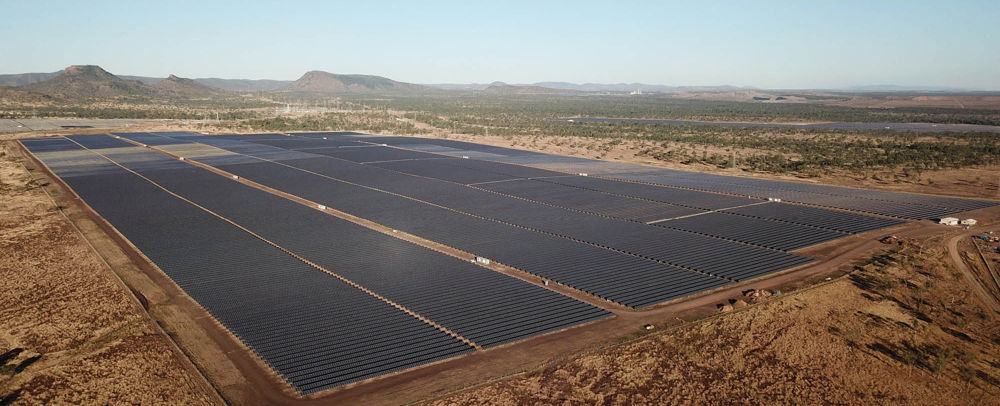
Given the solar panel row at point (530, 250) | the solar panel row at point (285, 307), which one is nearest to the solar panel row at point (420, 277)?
the solar panel row at point (285, 307)

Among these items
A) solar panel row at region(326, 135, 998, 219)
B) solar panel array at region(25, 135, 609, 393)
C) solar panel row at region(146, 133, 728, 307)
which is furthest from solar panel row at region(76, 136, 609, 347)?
solar panel row at region(326, 135, 998, 219)

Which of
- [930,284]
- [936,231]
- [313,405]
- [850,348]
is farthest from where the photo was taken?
[936,231]

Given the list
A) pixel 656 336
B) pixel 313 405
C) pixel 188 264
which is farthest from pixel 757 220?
pixel 188 264

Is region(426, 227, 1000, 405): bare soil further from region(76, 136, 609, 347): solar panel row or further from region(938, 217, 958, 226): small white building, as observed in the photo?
region(938, 217, 958, 226): small white building

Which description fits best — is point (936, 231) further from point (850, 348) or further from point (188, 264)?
point (188, 264)

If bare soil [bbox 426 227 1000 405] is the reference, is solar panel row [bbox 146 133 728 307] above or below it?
above

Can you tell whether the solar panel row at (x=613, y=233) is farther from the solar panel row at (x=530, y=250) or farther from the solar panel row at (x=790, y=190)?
the solar panel row at (x=790, y=190)
